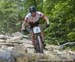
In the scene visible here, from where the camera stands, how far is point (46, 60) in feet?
32.9

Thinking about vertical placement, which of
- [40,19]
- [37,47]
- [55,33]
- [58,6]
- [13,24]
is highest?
[40,19]

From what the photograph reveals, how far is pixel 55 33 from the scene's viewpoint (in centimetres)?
2364

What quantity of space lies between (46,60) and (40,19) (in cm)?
207

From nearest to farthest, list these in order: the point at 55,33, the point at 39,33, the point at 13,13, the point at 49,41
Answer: the point at 39,33 → the point at 49,41 → the point at 55,33 → the point at 13,13

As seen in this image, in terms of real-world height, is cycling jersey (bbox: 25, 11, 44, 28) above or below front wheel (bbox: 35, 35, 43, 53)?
above

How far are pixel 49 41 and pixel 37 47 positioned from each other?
10387 millimetres

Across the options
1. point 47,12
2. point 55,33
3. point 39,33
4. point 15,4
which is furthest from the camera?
point 15,4

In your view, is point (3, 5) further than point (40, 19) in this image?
Yes

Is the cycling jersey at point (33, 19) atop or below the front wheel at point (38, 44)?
atop

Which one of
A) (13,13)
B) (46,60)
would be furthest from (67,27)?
(13,13)

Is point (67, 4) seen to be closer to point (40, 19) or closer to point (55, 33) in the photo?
point (55, 33)

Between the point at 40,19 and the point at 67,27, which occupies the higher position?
the point at 40,19

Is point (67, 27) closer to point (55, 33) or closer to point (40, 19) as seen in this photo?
point (55, 33)

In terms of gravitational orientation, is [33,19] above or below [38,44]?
above
